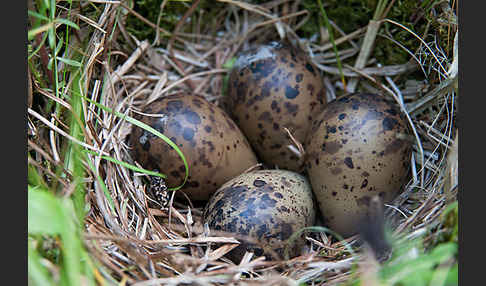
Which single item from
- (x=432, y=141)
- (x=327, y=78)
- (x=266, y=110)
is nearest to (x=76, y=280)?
(x=266, y=110)

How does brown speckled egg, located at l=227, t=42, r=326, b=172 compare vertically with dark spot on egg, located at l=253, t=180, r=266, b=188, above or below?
above

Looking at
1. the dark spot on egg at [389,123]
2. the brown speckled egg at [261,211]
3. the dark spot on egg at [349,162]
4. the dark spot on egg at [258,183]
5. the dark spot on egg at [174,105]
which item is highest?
the dark spot on egg at [174,105]

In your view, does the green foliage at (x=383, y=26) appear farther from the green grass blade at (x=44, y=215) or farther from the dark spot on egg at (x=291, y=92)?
the green grass blade at (x=44, y=215)

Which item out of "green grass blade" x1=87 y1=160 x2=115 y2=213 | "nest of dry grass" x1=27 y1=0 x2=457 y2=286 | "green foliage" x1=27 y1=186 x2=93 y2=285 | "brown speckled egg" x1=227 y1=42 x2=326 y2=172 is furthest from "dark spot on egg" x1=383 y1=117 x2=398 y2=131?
"green foliage" x1=27 y1=186 x2=93 y2=285

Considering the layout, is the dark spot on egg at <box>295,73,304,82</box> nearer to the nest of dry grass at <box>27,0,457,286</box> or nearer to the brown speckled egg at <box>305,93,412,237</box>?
the brown speckled egg at <box>305,93,412,237</box>

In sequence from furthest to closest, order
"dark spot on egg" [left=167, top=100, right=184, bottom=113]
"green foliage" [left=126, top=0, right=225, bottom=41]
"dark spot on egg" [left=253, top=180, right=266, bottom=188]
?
"green foliage" [left=126, top=0, right=225, bottom=41], "dark spot on egg" [left=167, top=100, right=184, bottom=113], "dark spot on egg" [left=253, top=180, right=266, bottom=188]

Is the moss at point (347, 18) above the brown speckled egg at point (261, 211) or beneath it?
above

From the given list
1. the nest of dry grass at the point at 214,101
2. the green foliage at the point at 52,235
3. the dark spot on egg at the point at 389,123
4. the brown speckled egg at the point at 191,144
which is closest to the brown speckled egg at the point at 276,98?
the brown speckled egg at the point at 191,144
